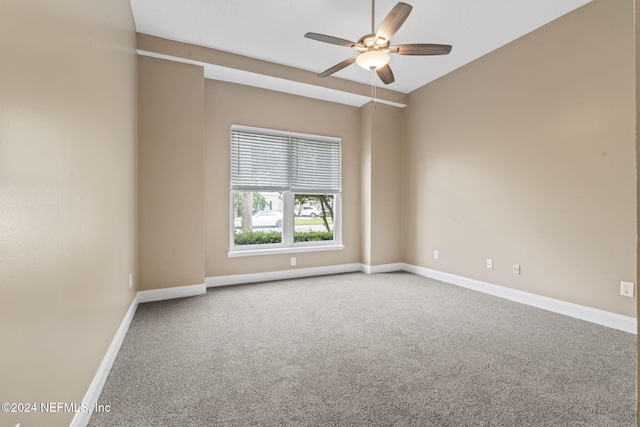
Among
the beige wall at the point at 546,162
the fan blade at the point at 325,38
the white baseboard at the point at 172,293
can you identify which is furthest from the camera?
the white baseboard at the point at 172,293

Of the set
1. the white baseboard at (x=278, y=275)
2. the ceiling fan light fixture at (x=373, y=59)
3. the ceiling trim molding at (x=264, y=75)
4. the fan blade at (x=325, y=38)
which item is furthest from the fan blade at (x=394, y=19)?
the white baseboard at (x=278, y=275)

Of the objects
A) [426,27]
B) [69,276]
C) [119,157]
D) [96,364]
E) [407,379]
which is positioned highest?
[426,27]

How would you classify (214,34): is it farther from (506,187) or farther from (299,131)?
(506,187)

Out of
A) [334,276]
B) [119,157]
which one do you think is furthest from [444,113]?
[119,157]

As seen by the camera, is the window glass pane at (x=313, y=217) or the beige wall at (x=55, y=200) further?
the window glass pane at (x=313, y=217)

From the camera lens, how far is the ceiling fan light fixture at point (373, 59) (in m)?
2.56

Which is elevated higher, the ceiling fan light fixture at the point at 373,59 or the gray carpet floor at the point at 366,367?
the ceiling fan light fixture at the point at 373,59

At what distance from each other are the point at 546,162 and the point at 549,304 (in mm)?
1570

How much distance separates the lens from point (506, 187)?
11.7ft

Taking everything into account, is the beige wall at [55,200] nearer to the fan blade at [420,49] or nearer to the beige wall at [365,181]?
the fan blade at [420,49]

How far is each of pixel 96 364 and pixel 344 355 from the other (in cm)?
160

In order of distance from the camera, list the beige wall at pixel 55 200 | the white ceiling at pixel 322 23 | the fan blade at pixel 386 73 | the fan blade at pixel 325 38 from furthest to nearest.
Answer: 1. the fan blade at pixel 386 73
2. the white ceiling at pixel 322 23
3. the fan blade at pixel 325 38
4. the beige wall at pixel 55 200

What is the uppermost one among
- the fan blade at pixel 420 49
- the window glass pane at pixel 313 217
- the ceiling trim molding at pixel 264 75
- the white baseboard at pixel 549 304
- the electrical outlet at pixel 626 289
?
the ceiling trim molding at pixel 264 75

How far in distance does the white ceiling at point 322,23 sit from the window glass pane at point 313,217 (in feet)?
6.85
